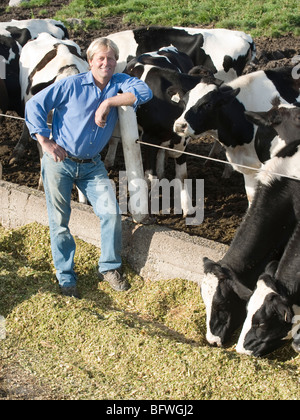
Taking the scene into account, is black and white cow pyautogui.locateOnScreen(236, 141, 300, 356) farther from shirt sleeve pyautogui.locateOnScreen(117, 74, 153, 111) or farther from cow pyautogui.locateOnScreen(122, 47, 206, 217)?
cow pyautogui.locateOnScreen(122, 47, 206, 217)

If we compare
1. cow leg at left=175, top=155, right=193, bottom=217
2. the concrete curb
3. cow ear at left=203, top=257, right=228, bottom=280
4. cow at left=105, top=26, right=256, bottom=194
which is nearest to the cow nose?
cow leg at left=175, top=155, right=193, bottom=217

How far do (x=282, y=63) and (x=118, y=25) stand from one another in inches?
180

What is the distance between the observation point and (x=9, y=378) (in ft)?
14.1

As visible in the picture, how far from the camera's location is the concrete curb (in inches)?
217

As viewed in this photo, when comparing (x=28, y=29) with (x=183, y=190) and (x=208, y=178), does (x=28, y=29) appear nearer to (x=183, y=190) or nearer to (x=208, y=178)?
(x=208, y=178)

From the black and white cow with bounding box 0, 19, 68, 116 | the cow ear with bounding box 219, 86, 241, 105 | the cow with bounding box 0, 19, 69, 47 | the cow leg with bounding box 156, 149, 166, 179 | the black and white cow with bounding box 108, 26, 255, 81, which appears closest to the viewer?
the cow ear with bounding box 219, 86, 241, 105

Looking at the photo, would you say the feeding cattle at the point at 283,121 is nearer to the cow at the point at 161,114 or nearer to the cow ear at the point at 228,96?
the cow ear at the point at 228,96

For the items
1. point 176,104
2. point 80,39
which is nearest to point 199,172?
point 176,104

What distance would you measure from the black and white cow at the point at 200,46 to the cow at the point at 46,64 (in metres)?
1.33

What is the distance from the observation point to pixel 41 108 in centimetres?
509

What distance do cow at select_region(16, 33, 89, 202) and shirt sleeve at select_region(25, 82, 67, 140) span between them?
1.91 meters

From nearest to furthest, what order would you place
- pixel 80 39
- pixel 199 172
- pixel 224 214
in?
pixel 224 214
pixel 199 172
pixel 80 39

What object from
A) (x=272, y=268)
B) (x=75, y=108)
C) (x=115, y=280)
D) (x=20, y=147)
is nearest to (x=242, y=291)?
(x=272, y=268)
